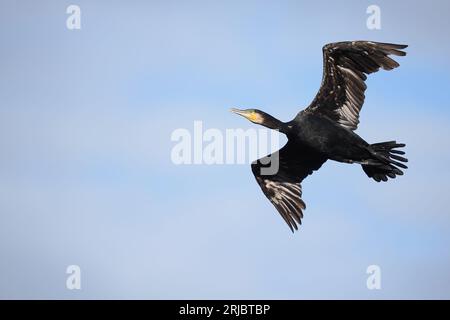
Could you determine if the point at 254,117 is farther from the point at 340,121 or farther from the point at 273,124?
the point at 340,121

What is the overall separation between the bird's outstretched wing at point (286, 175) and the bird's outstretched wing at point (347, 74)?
83 centimetres

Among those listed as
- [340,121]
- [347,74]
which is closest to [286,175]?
[340,121]

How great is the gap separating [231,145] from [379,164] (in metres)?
2.35

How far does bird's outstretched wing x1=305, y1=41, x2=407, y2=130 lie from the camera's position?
15695 mm

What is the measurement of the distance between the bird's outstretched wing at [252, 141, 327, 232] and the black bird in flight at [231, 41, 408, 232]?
0.02 m

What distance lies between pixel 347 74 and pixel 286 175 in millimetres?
2174

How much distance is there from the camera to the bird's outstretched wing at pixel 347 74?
618 inches

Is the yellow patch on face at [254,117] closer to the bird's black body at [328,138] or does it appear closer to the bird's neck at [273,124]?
the bird's neck at [273,124]

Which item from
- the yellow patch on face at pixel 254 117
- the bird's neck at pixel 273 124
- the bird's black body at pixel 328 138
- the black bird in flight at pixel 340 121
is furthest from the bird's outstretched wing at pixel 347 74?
the yellow patch on face at pixel 254 117

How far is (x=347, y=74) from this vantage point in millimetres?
16172

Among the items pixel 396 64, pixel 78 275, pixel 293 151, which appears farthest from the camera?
pixel 78 275
